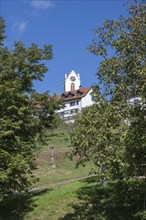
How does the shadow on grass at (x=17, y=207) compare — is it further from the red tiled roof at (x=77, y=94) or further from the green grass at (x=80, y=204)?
the red tiled roof at (x=77, y=94)

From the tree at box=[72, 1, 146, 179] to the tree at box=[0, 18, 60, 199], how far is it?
5.73 metres

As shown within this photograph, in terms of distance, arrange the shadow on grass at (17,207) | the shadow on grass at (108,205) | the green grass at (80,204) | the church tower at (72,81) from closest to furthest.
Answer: the shadow on grass at (108,205), the green grass at (80,204), the shadow on grass at (17,207), the church tower at (72,81)

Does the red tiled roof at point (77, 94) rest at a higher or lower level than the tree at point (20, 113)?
higher

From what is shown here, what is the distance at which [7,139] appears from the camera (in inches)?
627

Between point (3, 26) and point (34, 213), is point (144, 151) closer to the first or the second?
point (34, 213)

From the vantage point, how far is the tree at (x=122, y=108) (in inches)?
380

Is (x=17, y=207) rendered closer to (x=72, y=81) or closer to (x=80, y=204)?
(x=80, y=204)

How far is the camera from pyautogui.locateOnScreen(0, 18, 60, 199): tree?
1507 centimetres

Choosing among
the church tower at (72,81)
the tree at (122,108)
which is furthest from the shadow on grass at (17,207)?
the church tower at (72,81)

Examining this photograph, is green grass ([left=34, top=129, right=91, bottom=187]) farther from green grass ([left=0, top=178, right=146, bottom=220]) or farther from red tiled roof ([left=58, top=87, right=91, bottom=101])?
red tiled roof ([left=58, top=87, right=91, bottom=101])

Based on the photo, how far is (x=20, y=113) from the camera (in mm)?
15672

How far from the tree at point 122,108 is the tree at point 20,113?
225 inches

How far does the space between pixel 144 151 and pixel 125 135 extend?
0.79 m

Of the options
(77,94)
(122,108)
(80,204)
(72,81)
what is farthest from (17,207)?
(72,81)
